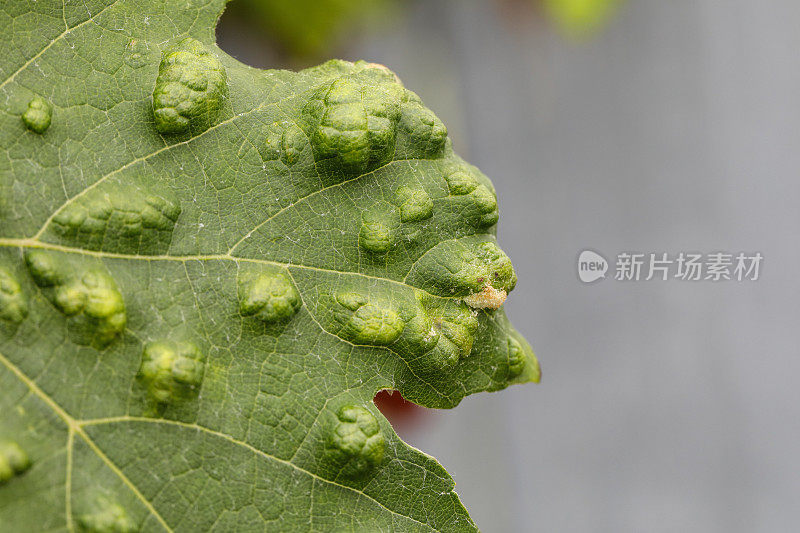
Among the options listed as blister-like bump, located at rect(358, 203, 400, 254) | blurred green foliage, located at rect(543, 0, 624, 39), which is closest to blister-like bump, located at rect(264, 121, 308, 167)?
blister-like bump, located at rect(358, 203, 400, 254)

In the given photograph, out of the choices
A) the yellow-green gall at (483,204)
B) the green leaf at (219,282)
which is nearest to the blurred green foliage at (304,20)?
the green leaf at (219,282)

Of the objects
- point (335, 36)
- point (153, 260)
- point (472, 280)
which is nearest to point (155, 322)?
point (153, 260)

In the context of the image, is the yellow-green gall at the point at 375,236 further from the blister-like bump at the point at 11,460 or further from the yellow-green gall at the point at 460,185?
the blister-like bump at the point at 11,460

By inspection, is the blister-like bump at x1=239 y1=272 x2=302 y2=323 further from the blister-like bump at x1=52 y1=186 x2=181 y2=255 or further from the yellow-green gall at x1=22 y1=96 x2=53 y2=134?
the yellow-green gall at x1=22 y1=96 x2=53 y2=134

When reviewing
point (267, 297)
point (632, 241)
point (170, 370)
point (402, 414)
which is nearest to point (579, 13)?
point (632, 241)

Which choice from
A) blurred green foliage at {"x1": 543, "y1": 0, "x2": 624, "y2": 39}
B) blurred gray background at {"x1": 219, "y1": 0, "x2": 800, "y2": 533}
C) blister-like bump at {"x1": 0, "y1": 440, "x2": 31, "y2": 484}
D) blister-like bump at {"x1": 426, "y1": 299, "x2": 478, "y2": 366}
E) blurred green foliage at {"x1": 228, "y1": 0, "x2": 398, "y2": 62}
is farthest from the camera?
blurred gray background at {"x1": 219, "y1": 0, "x2": 800, "y2": 533}

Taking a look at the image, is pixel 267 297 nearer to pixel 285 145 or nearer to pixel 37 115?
pixel 285 145

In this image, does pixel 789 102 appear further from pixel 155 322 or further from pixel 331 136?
pixel 155 322
